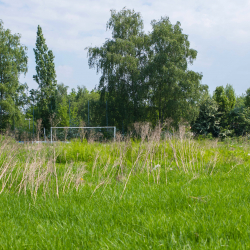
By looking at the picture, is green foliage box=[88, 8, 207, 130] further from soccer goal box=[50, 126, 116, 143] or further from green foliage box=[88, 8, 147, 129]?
soccer goal box=[50, 126, 116, 143]

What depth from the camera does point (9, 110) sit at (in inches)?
773

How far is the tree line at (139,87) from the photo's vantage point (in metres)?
17.6

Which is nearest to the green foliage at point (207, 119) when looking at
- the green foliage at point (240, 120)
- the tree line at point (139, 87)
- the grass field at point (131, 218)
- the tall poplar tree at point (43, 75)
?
the tree line at point (139, 87)

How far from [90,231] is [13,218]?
79 centimetres

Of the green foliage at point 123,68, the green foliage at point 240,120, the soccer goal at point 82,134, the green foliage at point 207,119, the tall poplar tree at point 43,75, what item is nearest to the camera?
the soccer goal at point 82,134

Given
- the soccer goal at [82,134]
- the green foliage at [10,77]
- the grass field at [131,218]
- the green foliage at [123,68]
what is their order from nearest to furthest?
1. the grass field at [131,218]
2. the soccer goal at [82,134]
3. the green foliage at [123,68]
4. the green foliage at [10,77]

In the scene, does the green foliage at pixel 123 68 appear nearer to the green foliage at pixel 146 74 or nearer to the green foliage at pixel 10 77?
the green foliage at pixel 146 74

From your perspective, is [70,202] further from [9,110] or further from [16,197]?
[9,110]

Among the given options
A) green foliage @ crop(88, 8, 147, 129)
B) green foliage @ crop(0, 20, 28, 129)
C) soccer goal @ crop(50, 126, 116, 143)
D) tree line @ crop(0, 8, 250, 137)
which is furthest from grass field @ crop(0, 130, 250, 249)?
green foliage @ crop(0, 20, 28, 129)

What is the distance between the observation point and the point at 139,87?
742 inches

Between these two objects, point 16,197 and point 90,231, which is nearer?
point 90,231

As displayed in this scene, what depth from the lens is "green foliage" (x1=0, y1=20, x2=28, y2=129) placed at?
19889 millimetres

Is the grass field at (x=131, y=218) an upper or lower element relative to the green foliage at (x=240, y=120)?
lower

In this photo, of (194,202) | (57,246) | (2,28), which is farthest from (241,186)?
(2,28)
